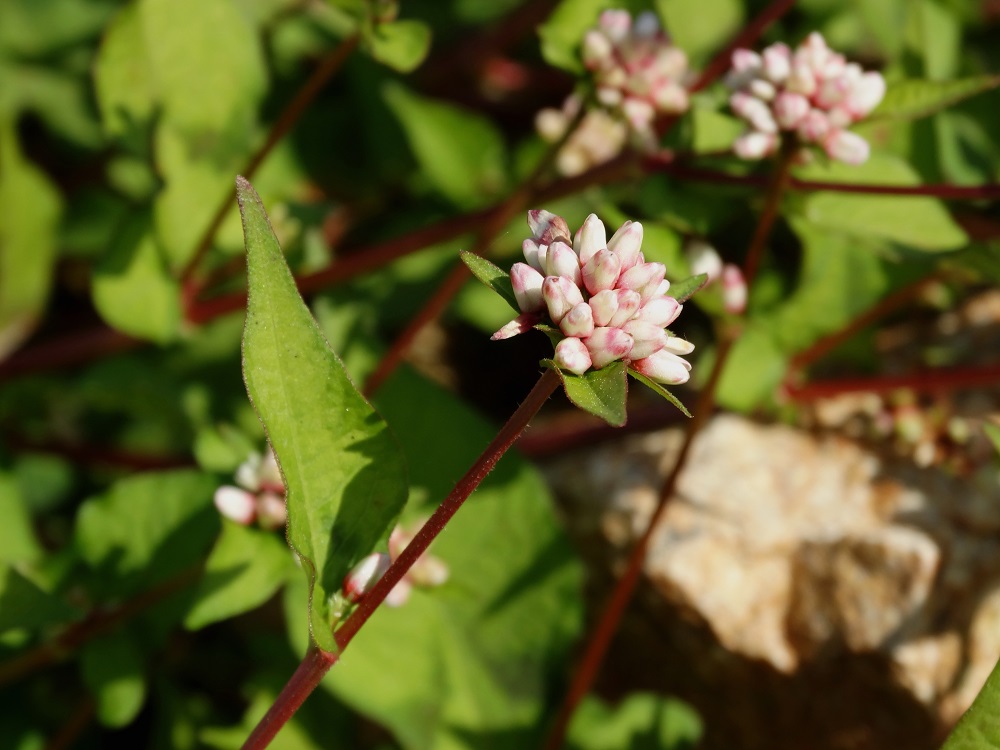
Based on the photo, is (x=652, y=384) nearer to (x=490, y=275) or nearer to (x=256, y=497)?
(x=490, y=275)

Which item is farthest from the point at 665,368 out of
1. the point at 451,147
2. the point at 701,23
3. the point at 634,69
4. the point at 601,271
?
the point at 701,23

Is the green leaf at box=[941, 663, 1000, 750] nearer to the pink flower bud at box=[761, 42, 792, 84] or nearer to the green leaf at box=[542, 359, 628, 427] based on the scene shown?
the green leaf at box=[542, 359, 628, 427]

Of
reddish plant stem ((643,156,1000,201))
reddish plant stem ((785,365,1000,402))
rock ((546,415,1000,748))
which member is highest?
reddish plant stem ((643,156,1000,201))

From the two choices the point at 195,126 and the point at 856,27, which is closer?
the point at 195,126

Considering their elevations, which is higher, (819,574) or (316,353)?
(316,353)

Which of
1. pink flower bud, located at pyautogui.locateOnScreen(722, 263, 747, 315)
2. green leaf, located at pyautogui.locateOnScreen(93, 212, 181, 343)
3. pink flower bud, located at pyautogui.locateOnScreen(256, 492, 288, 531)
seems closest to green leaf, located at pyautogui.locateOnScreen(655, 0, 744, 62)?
pink flower bud, located at pyautogui.locateOnScreen(722, 263, 747, 315)

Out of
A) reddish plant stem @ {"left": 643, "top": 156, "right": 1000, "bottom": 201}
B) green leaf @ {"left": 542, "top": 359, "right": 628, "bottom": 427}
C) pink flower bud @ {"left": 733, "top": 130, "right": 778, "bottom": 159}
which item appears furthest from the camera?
reddish plant stem @ {"left": 643, "top": 156, "right": 1000, "bottom": 201}

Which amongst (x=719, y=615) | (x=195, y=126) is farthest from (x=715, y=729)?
(x=195, y=126)

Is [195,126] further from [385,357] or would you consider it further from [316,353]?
[316,353]
